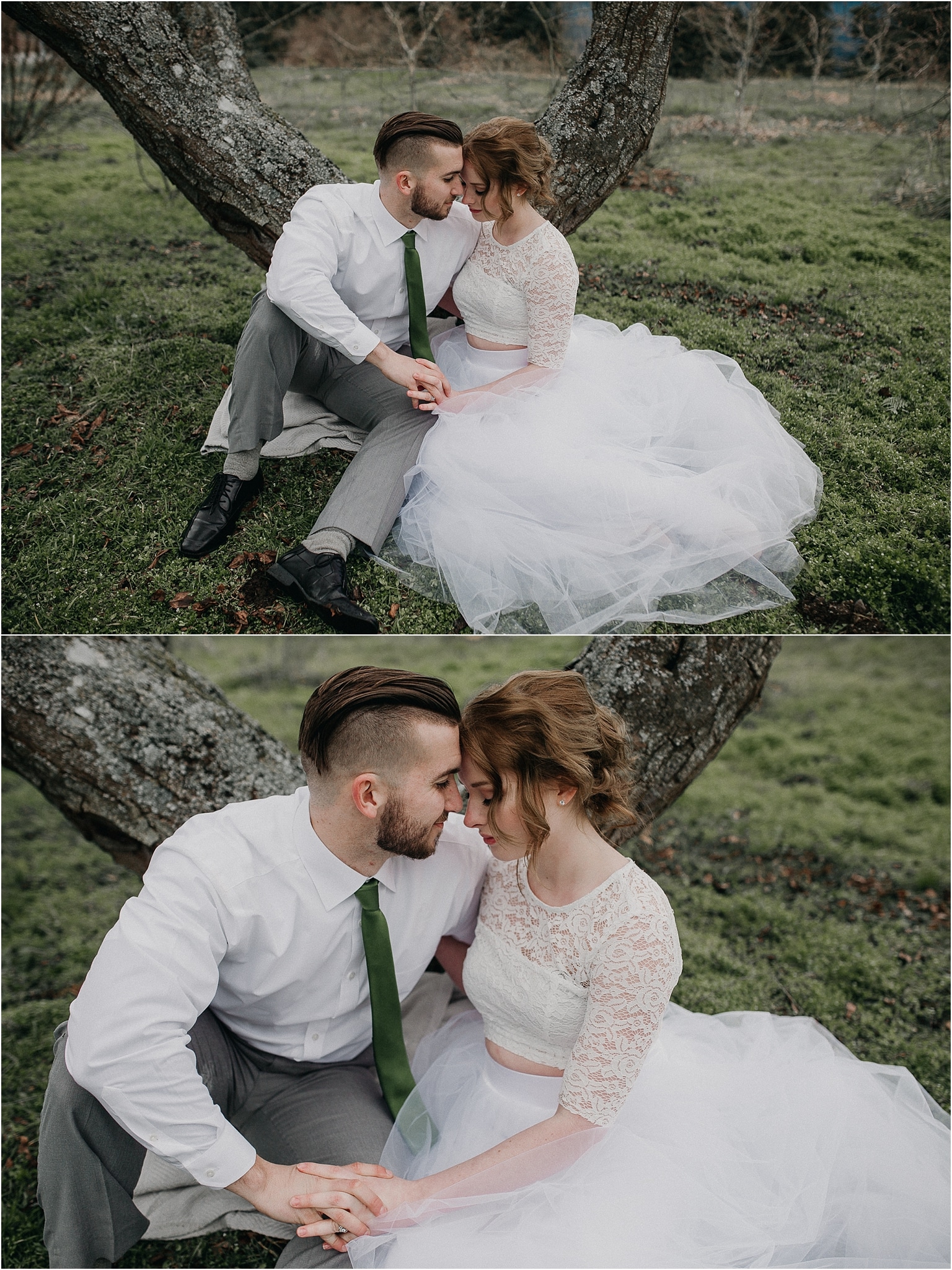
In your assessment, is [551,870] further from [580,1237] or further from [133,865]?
[133,865]

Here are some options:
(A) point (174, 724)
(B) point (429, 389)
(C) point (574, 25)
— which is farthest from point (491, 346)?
(C) point (574, 25)

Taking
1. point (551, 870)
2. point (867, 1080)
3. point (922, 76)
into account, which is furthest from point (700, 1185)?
point (922, 76)

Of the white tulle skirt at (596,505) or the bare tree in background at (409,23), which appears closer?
the white tulle skirt at (596,505)

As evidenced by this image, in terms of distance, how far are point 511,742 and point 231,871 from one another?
88 cm

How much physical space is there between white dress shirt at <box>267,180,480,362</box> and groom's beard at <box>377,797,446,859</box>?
6.98 feet

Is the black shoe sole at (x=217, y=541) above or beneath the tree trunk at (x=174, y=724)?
above

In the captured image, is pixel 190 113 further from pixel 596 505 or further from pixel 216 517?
pixel 596 505

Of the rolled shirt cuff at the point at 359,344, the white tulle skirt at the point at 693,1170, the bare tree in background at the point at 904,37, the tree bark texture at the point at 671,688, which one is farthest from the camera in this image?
the bare tree in background at the point at 904,37

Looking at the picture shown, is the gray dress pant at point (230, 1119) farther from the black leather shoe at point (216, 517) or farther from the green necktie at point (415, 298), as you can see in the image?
the green necktie at point (415, 298)

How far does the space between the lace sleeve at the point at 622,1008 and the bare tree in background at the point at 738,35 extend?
1137cm

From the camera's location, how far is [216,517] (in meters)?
4.32

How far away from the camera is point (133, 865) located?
383 centimetres

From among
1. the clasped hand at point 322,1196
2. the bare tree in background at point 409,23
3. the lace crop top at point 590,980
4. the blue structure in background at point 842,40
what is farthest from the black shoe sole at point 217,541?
the blue structure in background at point 842,40

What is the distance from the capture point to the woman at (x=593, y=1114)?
2.38 m
